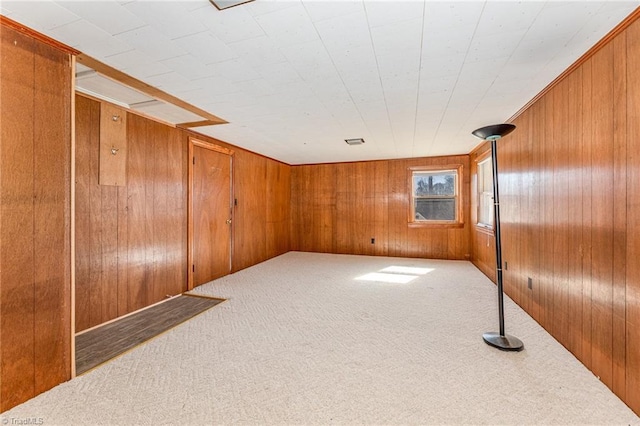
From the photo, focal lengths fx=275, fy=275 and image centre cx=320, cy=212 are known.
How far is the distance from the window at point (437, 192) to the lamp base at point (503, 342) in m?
3.79

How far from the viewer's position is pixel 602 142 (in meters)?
1.77

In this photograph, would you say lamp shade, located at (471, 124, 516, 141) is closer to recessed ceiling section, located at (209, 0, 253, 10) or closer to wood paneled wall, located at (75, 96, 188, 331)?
recessed ceiling section, located at (209, 0, 253, 10)

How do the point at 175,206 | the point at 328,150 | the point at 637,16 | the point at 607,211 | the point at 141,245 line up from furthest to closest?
the point at 328,150, the point at 175,206, the point at 141,245, the point at 607,211, the point at 637,16

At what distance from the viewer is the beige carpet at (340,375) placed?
1533mm

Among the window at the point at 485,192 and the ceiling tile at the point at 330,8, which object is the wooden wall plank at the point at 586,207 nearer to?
the ceiling tile at the point at 330,8

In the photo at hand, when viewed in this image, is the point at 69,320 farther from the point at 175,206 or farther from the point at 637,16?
the point at 637,16

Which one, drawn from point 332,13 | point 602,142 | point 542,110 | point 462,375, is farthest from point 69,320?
point 542,110

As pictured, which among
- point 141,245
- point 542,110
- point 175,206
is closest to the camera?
point 542,110

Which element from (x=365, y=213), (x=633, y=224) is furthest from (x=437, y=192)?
(x=633, y=224)

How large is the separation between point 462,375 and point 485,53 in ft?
Result: 7.30

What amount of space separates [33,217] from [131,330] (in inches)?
56.8

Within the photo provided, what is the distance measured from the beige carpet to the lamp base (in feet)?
0.17

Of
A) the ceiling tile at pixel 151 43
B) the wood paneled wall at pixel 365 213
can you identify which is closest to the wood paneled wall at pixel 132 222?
the ceiling tile at pixel 151 43

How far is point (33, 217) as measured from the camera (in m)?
1.67
